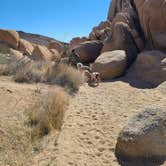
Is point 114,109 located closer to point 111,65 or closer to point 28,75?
point 28,75

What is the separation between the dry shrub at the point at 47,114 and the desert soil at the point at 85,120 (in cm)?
17

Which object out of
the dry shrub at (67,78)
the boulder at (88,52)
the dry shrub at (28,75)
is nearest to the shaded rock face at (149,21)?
the boulder at (88,52)

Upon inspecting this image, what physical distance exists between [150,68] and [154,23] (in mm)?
2445

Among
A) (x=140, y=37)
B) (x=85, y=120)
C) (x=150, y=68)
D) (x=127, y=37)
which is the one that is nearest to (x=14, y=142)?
(x=85, y=120)

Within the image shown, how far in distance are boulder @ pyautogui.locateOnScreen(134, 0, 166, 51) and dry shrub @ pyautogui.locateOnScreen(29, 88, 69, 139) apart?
6399 millimetres

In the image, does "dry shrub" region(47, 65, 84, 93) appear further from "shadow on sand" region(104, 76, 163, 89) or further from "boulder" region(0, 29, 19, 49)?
"boulder" region(0, 29, 19, 49)

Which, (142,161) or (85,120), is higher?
(85,120)

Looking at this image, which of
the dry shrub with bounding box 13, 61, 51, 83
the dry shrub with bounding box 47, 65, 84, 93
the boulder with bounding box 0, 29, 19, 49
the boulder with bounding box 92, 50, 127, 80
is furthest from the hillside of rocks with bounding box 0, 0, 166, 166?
the boulder with bounding box 0, 29, 19, 49

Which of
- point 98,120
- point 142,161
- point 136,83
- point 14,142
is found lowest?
point 142,161

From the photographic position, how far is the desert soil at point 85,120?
505cm

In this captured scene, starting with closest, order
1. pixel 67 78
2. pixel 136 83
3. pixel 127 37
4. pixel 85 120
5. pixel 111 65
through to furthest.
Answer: pixel 85 120 → pixel 67 78 → pixel 136 83 → pixel 111 65 → pixel 127 37

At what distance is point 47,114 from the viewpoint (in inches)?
241

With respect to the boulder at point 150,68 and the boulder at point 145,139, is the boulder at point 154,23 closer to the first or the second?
the boulder at point 150,68

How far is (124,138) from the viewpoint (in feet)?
17.8
